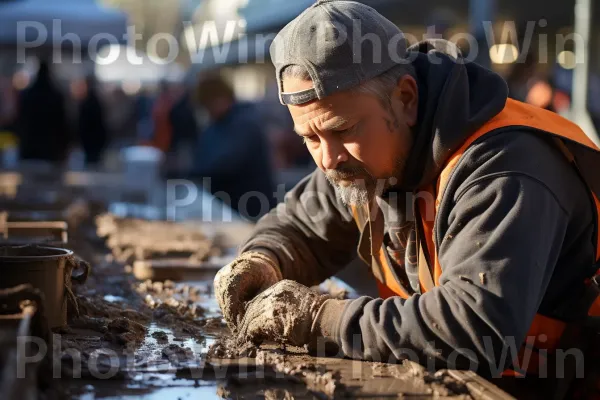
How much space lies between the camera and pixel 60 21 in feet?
43.3

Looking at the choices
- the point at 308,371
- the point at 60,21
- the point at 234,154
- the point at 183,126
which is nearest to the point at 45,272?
the point at 308,371

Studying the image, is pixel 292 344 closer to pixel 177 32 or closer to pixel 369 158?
pixel 369 158

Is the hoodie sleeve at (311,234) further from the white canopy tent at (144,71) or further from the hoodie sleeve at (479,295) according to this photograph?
the white canopy tent at (144,71)

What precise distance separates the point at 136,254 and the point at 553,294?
2.45 m

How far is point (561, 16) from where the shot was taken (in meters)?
12.4

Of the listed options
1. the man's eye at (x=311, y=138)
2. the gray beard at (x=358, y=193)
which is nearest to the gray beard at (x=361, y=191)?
the gray beard at (x=358, y=193)

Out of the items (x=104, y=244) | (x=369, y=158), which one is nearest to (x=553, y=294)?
(x=369, y=158)

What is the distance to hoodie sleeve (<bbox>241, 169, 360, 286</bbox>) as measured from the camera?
3.26 meters

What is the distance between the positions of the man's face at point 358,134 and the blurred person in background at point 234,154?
522cm

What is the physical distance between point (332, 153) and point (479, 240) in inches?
21.3

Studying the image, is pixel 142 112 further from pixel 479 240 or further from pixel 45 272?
pixel 479 240

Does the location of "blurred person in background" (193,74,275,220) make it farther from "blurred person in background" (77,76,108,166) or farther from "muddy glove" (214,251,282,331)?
"blurred person in background" (77,76,108,166)

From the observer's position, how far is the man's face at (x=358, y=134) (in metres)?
2.57

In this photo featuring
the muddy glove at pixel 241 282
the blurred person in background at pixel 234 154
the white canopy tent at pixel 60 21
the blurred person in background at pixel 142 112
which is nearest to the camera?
the muddy glove at pixel 241 282
